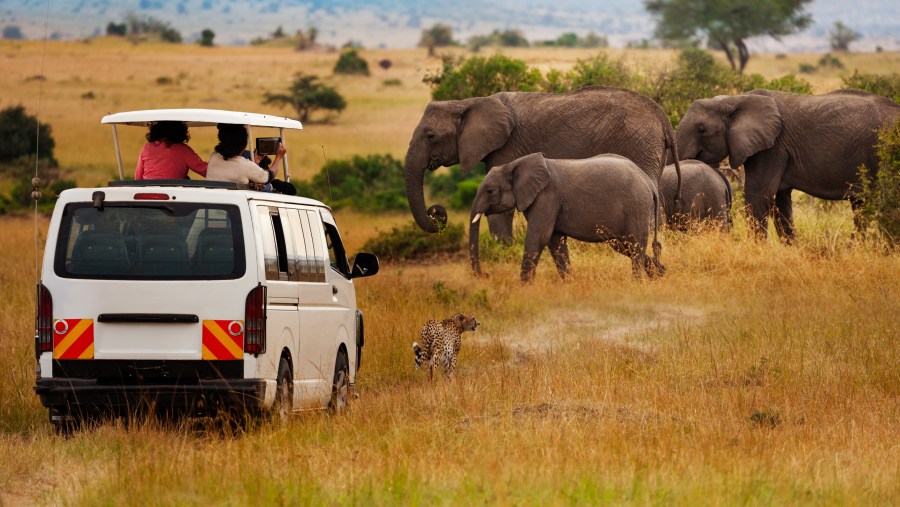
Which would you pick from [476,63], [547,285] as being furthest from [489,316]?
[476,63]

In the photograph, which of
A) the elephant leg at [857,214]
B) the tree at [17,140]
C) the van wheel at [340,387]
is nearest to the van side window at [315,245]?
the van wheel at [340,387]

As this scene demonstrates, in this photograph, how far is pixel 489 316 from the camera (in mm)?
16250

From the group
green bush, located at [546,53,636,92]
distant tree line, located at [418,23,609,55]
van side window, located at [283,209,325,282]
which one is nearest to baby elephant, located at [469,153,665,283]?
van side window, located at [283,209,325,282]

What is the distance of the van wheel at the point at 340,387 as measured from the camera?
10.7 meters

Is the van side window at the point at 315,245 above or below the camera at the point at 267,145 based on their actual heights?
below

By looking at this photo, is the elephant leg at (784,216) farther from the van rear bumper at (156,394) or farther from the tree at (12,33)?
the tree at (12,33)

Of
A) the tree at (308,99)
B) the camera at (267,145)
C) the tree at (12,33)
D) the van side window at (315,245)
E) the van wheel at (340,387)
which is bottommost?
the tree at (12,33)

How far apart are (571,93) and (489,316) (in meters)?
6.23

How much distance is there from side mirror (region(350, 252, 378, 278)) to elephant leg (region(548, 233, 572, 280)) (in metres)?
7.78

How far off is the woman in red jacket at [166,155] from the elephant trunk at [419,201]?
350 inches

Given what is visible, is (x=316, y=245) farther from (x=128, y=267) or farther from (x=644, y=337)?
(x=644, y=337)

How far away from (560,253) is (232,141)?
905 cm

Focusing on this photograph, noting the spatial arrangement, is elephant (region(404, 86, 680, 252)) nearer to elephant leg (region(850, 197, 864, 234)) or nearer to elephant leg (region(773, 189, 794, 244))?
elephant leg (region(773, 189, 794, 244))

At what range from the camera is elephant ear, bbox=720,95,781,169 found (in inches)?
870
